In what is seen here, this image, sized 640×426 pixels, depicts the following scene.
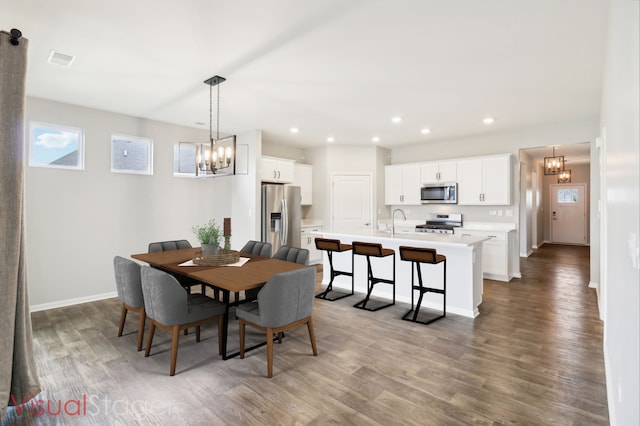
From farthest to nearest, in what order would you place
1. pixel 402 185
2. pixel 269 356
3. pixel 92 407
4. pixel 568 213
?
pixel 568 213, pixel 402 185, pixel 269 356, pixel 92 407

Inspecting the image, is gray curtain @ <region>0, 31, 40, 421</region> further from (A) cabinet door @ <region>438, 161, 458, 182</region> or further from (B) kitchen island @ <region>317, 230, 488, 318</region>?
(A) cabinet door @ <region>438, 161, 458, 182</region>

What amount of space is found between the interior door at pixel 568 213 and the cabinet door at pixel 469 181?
6.50 meters

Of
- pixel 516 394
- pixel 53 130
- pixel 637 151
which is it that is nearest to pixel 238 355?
pixel 516 394

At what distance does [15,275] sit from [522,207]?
8290 millimetres

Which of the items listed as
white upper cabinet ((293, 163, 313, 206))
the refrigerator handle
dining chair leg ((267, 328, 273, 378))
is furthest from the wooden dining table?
white upper cabinet ((293, 163, 313, 206))

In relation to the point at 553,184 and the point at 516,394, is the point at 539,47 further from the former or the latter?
the point at 553,184

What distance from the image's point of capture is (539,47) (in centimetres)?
286

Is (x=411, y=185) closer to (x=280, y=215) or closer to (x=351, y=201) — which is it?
(x=351, y=201)

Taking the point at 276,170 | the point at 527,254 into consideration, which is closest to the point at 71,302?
the point at 276,170

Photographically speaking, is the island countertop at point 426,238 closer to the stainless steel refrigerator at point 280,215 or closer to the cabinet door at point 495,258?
the stainless steel refrigerator at point 280,215

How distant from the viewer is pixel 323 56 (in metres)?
3.05

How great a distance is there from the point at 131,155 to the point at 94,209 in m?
0.96

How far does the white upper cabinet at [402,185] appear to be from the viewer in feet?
23.2

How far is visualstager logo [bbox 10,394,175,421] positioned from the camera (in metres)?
2.11
